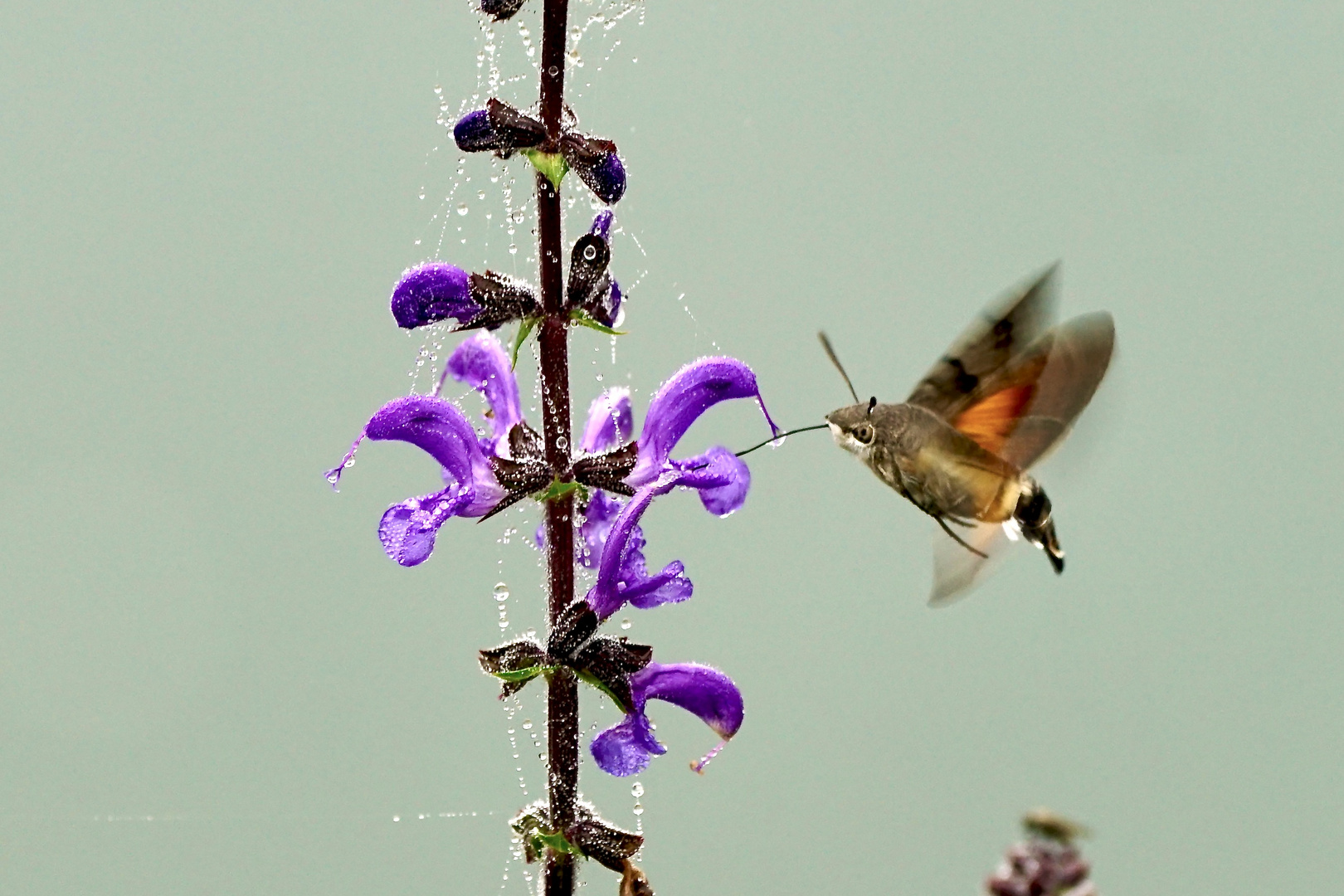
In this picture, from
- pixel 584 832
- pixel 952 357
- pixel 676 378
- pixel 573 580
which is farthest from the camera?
pixel 952 357

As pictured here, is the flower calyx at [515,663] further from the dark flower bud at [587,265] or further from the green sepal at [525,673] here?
the dark flower bud at [587,265]

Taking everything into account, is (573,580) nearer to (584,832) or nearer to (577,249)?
(584,832)

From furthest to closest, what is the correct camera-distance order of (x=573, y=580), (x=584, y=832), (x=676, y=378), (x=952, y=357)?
(x=952, y=357) → (x=676, y=378) → (x=573, y=580) → (x=584, y=832)

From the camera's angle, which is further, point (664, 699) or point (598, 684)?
point (664, 699)

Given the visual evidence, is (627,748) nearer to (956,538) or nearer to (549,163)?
(956,538)

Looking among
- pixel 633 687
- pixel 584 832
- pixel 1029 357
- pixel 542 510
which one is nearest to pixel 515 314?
pixel 542 510

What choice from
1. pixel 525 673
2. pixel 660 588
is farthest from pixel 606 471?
pixel 525 673

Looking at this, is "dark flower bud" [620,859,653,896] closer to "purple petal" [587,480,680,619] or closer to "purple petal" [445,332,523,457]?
"purple petal" [587,480,680,619]
